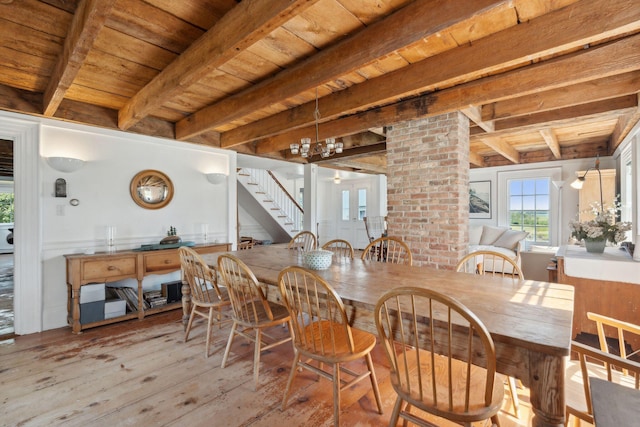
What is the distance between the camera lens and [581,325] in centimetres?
267

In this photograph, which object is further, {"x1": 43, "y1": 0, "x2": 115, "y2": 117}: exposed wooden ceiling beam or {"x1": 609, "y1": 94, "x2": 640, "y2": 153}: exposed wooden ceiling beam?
{"x1": 609, "y1": 94, "x2": 640, "y2": 153}: exposed wooden ceiling beam

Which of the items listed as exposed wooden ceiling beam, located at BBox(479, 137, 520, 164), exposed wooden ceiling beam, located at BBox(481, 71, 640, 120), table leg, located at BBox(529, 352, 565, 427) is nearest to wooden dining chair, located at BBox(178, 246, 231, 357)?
table leg, located at BBox(529, 352, 565, 427)

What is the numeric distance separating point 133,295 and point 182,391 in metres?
2.03

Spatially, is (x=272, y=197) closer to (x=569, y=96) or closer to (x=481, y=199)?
(x=481, y=199)

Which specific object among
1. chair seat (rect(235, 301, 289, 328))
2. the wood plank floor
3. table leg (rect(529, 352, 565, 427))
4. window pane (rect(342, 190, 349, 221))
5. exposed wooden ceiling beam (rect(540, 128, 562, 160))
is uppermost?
exposed wooden ceiling beam (rect(540, 128, 562, 160))

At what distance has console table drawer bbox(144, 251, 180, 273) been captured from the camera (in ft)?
11.5

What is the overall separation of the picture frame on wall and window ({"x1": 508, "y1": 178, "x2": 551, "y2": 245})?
0.43m

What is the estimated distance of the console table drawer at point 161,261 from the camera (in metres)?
3.51

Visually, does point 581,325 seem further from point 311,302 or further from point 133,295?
point 133,295

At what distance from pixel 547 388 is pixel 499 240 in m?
5.30

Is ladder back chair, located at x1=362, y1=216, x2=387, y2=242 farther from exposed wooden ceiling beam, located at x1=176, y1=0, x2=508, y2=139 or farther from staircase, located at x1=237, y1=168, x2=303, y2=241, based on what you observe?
exposed wooden ceiling beam, located at x1=176, y1=0, x2=508, y2=139

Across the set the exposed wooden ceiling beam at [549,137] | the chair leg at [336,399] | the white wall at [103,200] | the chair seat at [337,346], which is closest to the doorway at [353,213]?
the exposed wooden ceiling beam at [549,137]

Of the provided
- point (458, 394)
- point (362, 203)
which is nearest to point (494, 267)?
point (458, 394)

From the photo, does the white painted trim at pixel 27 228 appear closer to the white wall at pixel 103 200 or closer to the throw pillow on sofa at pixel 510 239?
the white wall at pixel 103 200
